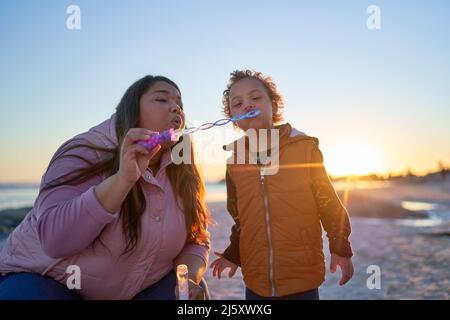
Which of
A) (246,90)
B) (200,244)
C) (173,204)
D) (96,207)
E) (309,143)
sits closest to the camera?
(96,207)

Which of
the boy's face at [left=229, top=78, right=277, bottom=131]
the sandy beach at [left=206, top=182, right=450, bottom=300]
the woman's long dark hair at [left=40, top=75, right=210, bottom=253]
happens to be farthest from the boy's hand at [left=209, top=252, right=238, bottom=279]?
the sandy beach at [left=206, top=182, right=450, bottom=300]

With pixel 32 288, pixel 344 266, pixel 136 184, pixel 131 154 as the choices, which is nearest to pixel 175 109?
pixel 136 184

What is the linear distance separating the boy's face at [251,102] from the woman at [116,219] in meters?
0.68

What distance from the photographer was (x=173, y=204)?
2555mm

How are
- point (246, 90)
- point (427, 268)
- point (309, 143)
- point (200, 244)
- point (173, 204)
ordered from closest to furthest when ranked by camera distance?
1. point (173, 204)
2. point (200, 244)
3. point (309, 143)
4. point (246, 90)
5. point (427, 268)

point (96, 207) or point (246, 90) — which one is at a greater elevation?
point (246, 90)

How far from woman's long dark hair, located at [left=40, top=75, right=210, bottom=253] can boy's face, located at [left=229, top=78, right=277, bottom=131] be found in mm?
583

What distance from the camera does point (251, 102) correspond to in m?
3.14

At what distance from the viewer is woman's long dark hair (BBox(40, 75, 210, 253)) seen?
2260 mm

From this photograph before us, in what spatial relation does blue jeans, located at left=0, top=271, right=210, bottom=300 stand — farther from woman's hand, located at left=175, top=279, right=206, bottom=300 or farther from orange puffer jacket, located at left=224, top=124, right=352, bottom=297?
orange puffer jacket, located at left=224, top=124, right=352, bottom=297
